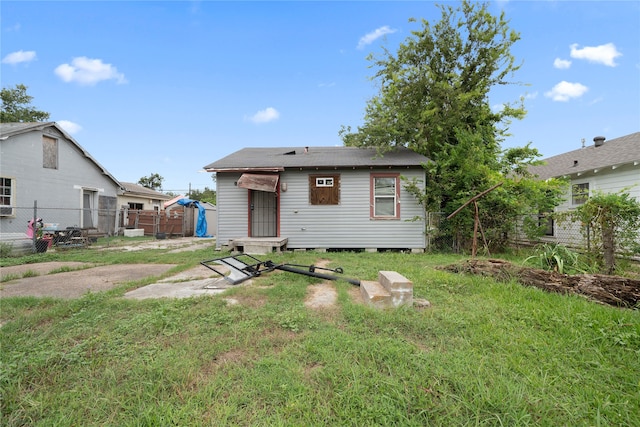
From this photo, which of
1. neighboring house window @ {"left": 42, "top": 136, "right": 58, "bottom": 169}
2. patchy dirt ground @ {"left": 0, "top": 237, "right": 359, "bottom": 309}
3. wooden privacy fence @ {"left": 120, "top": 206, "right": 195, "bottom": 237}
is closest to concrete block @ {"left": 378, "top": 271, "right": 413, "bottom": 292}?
patchy dirt ground @ {"left": 0, "top": 237, "right": 359, "bottom": 309}

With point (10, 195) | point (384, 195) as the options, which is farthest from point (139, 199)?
point (384, 195)

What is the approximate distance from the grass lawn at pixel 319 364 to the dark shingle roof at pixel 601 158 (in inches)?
324

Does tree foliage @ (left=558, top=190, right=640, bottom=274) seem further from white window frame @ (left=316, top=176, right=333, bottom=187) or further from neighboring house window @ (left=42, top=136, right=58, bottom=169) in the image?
neighboring house window @ (left=42, top=136, right=58, bottom=169)

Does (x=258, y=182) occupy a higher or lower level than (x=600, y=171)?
lower

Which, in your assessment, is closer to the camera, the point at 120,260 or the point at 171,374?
the point at 171,374

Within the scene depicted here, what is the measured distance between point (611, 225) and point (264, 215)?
8397mm

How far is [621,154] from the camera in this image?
8.48 m

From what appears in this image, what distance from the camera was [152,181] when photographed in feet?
136

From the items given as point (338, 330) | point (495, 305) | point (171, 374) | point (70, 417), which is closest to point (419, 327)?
point (338, 330)

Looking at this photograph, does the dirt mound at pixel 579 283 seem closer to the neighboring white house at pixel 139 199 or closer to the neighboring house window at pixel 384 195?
the neighboring house window at pixel 384 195

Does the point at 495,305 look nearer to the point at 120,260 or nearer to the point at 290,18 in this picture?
the point at 120,260

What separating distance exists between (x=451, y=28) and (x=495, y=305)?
384 inches

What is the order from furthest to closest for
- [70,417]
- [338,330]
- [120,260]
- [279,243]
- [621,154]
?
1. [621,154]
2. [279,243]
3. [120,260]
4. [338,330]
5. [70,417]

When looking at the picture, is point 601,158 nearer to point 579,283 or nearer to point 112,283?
point 579,283
